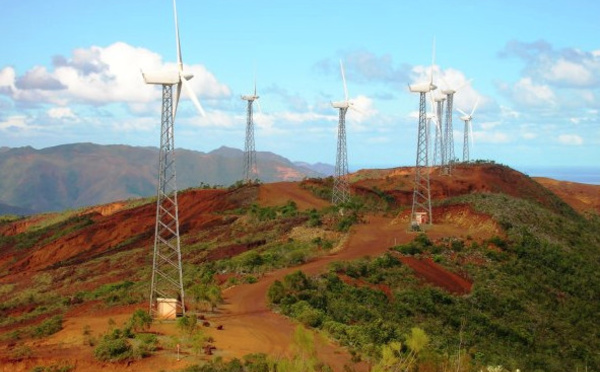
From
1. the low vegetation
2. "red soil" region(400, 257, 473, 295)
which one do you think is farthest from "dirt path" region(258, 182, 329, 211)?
"red soil" region(400, 257, 473, 295)

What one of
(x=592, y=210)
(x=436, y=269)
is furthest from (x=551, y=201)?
(x=436, y=269)

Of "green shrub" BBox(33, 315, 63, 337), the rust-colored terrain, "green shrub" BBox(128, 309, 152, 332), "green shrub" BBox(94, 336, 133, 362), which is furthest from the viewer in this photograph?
"green shrub" BBox(33, 315, 63, 337)

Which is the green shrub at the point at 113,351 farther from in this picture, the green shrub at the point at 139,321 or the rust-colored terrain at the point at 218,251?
the green shrub at the point at 139,321

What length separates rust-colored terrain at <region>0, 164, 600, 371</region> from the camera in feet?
77.9

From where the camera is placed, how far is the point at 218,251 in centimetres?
4906

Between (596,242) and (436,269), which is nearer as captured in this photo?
(436,269)

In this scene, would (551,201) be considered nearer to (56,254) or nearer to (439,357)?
(56,254)

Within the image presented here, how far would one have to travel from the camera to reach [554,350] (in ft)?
98.3

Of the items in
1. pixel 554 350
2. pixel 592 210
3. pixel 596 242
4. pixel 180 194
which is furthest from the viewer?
pixel 592 210

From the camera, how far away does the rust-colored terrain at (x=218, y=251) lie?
23.8 metres

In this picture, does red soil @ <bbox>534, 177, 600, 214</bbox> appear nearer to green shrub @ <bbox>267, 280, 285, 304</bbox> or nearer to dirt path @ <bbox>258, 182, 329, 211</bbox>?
dirt path @ <bbox>258, 182, 329, 211</bbox>

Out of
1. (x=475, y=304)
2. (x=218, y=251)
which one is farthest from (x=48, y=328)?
(x=218, y=251)

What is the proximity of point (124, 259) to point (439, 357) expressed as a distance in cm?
3729

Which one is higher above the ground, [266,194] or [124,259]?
[266,194]
